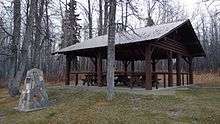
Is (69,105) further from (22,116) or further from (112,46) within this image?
(112,46)

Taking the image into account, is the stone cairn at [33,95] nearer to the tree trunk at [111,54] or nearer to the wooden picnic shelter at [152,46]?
the tree trunk at [111,54]

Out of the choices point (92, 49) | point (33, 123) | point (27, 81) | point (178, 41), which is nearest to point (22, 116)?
point (33, 123)

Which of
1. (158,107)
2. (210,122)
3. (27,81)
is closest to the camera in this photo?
(210,122)

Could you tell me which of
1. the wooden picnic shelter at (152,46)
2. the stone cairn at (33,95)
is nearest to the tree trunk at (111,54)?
the wooden picnic shelter at (152,46)

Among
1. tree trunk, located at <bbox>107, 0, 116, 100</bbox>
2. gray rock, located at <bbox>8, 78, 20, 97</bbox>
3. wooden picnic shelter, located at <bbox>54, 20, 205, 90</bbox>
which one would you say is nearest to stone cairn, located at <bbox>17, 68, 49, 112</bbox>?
tree trunk, located at <bbox>107, 0, 116, 100</bbox>

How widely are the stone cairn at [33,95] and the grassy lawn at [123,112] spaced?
21.3 inches

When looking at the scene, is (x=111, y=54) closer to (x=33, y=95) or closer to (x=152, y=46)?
(x=152, y=46)

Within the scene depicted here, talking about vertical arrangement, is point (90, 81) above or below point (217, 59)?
below

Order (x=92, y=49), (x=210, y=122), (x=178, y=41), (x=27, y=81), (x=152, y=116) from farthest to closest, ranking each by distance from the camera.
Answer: (x=178, y=41), (x=92, y=49), (x=27, y=81), (x=152, y=116), (x=210, y=122)

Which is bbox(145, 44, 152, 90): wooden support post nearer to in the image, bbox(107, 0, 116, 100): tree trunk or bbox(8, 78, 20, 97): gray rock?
bbox(107, 0, 116, 100): tree trunk

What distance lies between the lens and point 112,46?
12.6 metres

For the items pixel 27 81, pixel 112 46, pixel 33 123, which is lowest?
pixel 33 123

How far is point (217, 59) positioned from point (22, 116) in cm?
Result: 3536

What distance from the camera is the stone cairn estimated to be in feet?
39.0
